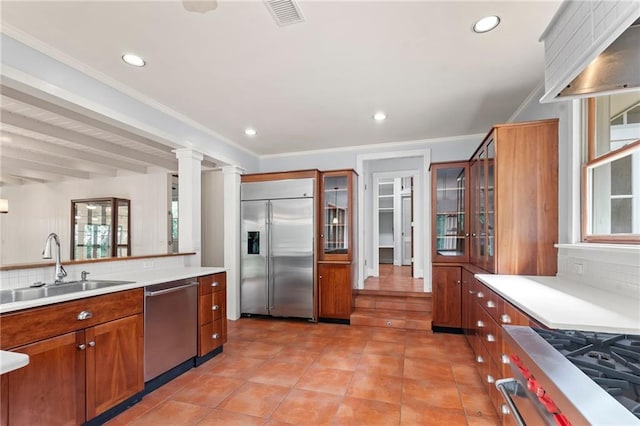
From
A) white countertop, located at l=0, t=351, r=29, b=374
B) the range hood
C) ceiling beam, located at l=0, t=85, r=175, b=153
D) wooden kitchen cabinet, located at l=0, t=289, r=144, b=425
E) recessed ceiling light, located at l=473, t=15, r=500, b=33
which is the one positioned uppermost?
recessed ceiling light, located at l=473, t=15, r=500, b=33

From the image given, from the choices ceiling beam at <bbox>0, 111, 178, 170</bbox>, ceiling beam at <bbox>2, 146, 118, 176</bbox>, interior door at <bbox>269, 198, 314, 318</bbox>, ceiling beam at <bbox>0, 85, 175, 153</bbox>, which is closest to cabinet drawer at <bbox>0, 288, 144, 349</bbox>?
ceiling beam at <bbox>0, 85, 175, 153</bbox>

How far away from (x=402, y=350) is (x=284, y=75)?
9.88 ft

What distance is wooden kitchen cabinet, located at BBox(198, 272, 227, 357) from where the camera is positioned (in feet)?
9.36

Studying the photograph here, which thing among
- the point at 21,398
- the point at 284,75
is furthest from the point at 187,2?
the point at 21,398

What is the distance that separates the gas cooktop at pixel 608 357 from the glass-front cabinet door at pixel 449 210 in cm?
268

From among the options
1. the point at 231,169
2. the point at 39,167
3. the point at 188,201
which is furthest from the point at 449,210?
the point at 39,167

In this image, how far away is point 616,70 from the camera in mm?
1103

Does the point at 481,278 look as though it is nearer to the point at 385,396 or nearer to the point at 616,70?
the point at 385,396

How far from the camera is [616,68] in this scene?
1100mm

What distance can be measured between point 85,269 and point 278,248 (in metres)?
2.32

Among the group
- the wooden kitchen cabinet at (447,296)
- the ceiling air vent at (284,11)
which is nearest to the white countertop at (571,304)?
the wooden kitchen cabinet at (447,296)

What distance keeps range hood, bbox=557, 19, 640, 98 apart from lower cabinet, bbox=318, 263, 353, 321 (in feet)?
10.8

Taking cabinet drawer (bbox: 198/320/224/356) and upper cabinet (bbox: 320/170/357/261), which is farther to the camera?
upper cabinet (bbox: 320/170/357/261)

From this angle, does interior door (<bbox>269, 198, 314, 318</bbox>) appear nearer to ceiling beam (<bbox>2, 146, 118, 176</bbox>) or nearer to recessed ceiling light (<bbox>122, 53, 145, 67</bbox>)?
recessed ceiling light (<bbox>122, 53, 145, 67</bbox>)
